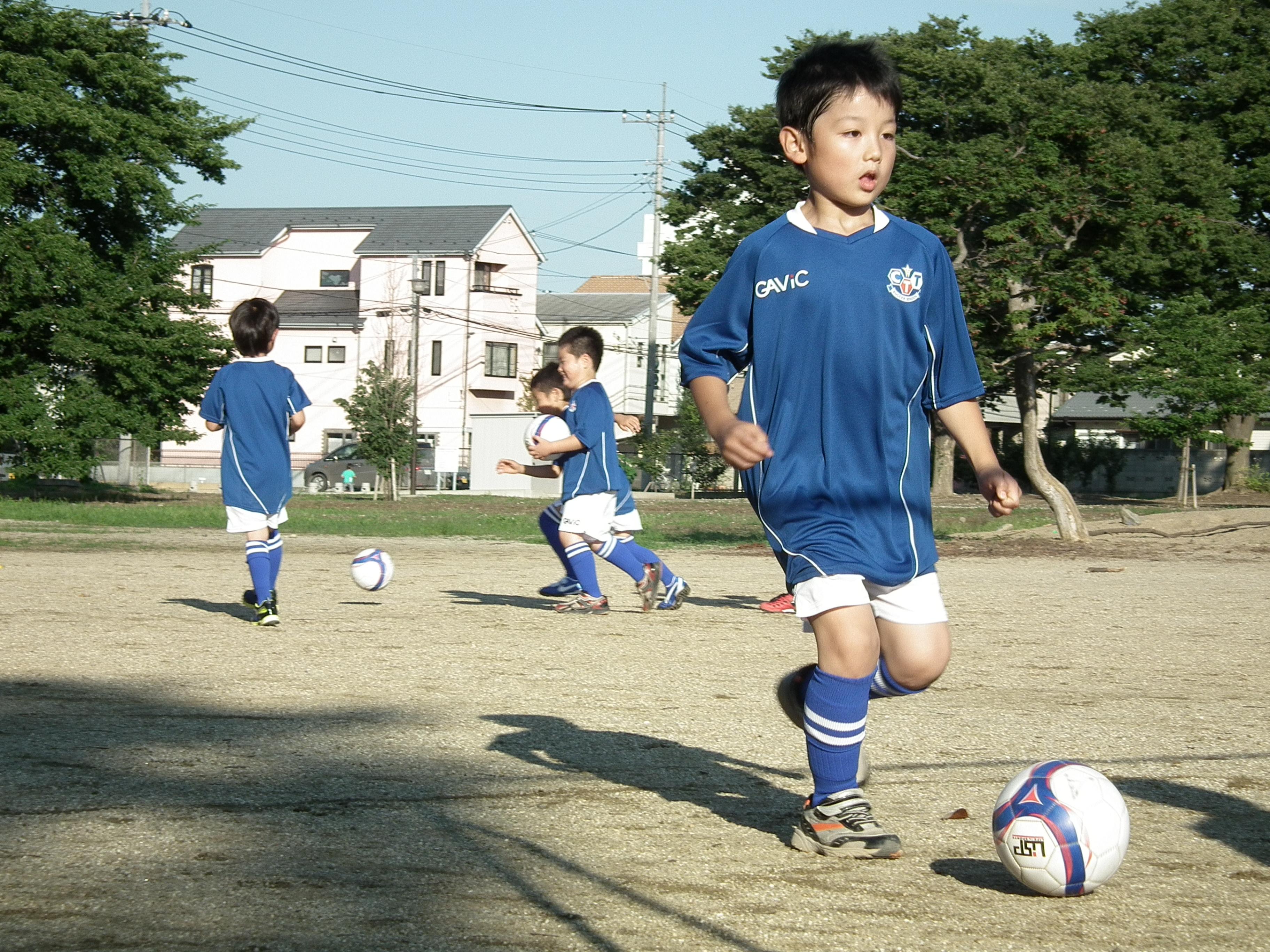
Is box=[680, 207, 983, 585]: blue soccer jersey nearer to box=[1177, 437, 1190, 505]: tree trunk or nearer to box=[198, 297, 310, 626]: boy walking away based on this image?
box=[198, 297, 310, 626]: boy walking away

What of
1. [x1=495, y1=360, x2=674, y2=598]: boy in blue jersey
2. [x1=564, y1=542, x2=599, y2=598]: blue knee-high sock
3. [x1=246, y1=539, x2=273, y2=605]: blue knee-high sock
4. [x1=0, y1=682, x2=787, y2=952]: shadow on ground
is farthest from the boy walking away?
[x1=0, y1=682, x2=787, y2=952]: shadow on ground

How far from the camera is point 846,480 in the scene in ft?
11.0

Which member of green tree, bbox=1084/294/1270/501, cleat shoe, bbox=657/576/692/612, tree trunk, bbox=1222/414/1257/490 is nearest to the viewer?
cleat shoe, bbox=657/576/692/612

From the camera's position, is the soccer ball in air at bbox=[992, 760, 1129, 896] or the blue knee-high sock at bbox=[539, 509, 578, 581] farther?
the blue knee-high sock at bbox=[539, 509, 578, 581]

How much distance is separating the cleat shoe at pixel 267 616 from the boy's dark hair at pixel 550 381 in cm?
230

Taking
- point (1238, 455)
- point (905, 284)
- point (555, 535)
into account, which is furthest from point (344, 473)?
point (905, 284)

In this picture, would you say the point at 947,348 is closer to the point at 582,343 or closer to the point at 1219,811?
the point at 1219,811

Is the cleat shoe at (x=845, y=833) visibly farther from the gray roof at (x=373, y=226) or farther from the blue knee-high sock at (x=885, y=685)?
the gray roof at (x=373, y=226)

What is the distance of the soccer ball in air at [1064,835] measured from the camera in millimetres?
3027

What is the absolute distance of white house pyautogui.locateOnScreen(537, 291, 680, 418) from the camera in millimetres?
62875

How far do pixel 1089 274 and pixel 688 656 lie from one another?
12.3 meters

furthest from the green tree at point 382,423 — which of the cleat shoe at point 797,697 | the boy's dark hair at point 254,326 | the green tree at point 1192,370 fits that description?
the cleat shoe at point 797,697

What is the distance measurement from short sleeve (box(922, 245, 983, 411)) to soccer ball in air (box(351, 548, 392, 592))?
653cm

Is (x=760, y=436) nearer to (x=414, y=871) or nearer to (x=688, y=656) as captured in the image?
(x=414, y=871)
